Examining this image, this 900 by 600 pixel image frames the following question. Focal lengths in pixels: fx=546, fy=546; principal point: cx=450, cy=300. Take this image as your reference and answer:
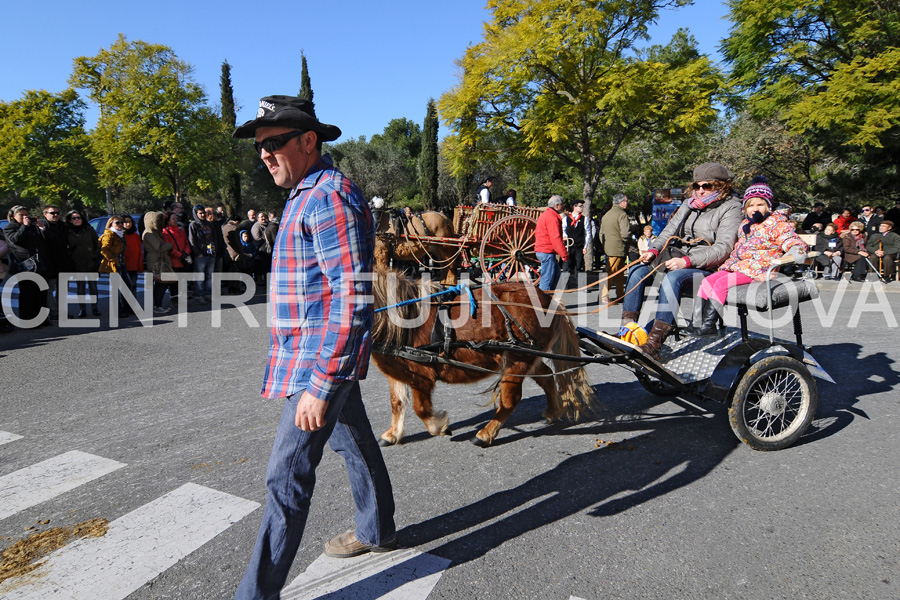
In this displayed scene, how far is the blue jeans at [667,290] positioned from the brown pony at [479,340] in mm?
803

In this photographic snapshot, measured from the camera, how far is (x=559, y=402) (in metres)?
4.31

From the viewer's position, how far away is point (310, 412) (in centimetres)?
196

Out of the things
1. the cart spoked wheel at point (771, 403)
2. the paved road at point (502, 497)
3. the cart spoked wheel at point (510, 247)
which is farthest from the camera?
the cart spoked wheel at point (510, 247)

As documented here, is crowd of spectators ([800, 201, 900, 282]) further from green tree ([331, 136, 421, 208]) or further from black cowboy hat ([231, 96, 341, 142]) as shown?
green tree ([331, 136, 421, 208])

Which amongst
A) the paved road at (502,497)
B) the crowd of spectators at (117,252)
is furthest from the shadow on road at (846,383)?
the crowd of spectators at (117,252)

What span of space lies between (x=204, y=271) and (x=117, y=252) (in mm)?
1834

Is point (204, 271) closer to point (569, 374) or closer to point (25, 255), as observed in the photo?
point (25, 255)

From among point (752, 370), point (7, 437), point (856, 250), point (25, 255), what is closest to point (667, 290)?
point (752, 370)

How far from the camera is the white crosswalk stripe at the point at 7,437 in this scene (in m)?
4.14

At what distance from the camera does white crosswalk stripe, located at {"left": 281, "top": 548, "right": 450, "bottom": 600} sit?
2.39m

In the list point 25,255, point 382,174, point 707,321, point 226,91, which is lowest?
point 707,321

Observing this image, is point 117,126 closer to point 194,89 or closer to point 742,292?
point 194,89

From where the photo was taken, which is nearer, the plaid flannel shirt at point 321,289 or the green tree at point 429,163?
the plaid flannel shirt at point 321,289

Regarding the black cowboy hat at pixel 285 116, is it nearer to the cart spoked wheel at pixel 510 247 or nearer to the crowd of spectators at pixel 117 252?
the crowd of spectators at pixel 117 252
